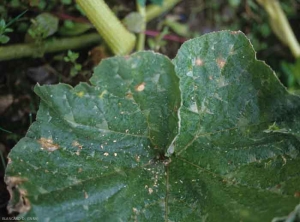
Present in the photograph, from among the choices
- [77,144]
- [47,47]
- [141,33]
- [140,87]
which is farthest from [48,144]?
[141,33]

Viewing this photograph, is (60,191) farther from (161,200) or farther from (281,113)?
(281,113)

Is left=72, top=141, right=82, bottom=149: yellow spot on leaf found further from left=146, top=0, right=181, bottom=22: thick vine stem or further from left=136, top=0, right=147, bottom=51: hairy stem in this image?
left=146, top=0, right=181, bottom=22: thick vine stem

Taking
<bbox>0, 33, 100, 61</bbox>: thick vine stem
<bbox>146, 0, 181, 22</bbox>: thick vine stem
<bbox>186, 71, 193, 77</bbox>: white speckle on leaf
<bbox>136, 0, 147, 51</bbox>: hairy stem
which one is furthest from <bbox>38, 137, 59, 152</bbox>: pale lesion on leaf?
<bbox>146, 0, 181, 22</bbox>: thick vine stem

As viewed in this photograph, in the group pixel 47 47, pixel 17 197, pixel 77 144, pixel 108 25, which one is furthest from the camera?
pixel 47 47

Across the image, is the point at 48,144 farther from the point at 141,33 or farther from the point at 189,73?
the point at 141,33

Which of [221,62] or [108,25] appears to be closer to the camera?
[221,62]

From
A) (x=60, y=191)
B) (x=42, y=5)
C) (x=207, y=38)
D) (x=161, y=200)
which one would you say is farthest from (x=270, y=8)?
(x=60, y=191)
